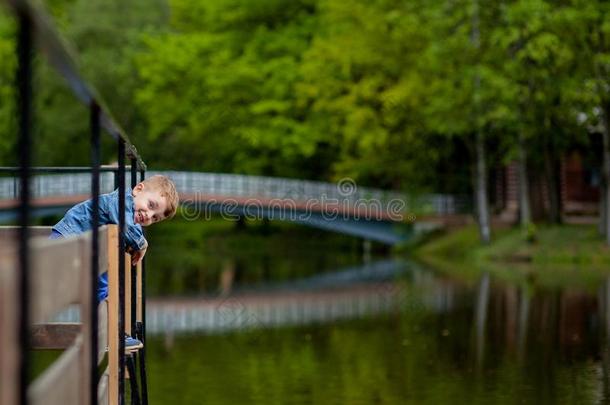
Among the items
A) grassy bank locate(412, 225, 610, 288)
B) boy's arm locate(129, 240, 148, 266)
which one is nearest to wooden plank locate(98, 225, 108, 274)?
boy's arm locate(129, 240, 148, 266)

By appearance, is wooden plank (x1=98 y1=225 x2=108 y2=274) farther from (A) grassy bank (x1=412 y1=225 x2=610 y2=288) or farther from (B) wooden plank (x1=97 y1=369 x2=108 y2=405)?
(A) grassy bank (x1=412 y1=225 x2=610 y2=288)

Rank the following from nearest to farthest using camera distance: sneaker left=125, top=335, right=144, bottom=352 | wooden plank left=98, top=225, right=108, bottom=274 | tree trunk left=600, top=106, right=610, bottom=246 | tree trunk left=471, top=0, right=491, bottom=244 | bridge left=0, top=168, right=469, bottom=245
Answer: wooden plank left=98, top=225, right=108, bottom=274
sneaker left=125, top=335, right=144, bottom=352
tree trunk left=600, top=106, right=610, bottom=246
tree trunk left=471, top=0, right=491, bottom=244
bridge left=0, top=168, right=469, bottom=245

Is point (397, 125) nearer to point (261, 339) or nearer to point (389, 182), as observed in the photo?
point (389, 182)

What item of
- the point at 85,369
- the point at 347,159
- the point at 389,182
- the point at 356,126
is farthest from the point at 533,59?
the point at 85,369

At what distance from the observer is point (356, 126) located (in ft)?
139

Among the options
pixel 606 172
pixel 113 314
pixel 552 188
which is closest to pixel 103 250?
pixel 113 314

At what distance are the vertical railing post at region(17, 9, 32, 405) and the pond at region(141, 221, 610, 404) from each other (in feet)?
29.8

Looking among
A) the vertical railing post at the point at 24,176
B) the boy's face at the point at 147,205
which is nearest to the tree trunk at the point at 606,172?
the boy's face at the point at 147,205

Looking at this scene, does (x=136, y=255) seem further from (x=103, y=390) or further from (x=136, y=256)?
(x=103, y=390)

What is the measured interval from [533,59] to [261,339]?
64.4 ft

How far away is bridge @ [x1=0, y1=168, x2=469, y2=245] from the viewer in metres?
45.5

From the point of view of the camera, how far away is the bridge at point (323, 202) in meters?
45.5

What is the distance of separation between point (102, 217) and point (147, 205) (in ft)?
0.71

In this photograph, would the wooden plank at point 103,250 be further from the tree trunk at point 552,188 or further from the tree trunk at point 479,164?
the tree trunk at point 552,188
